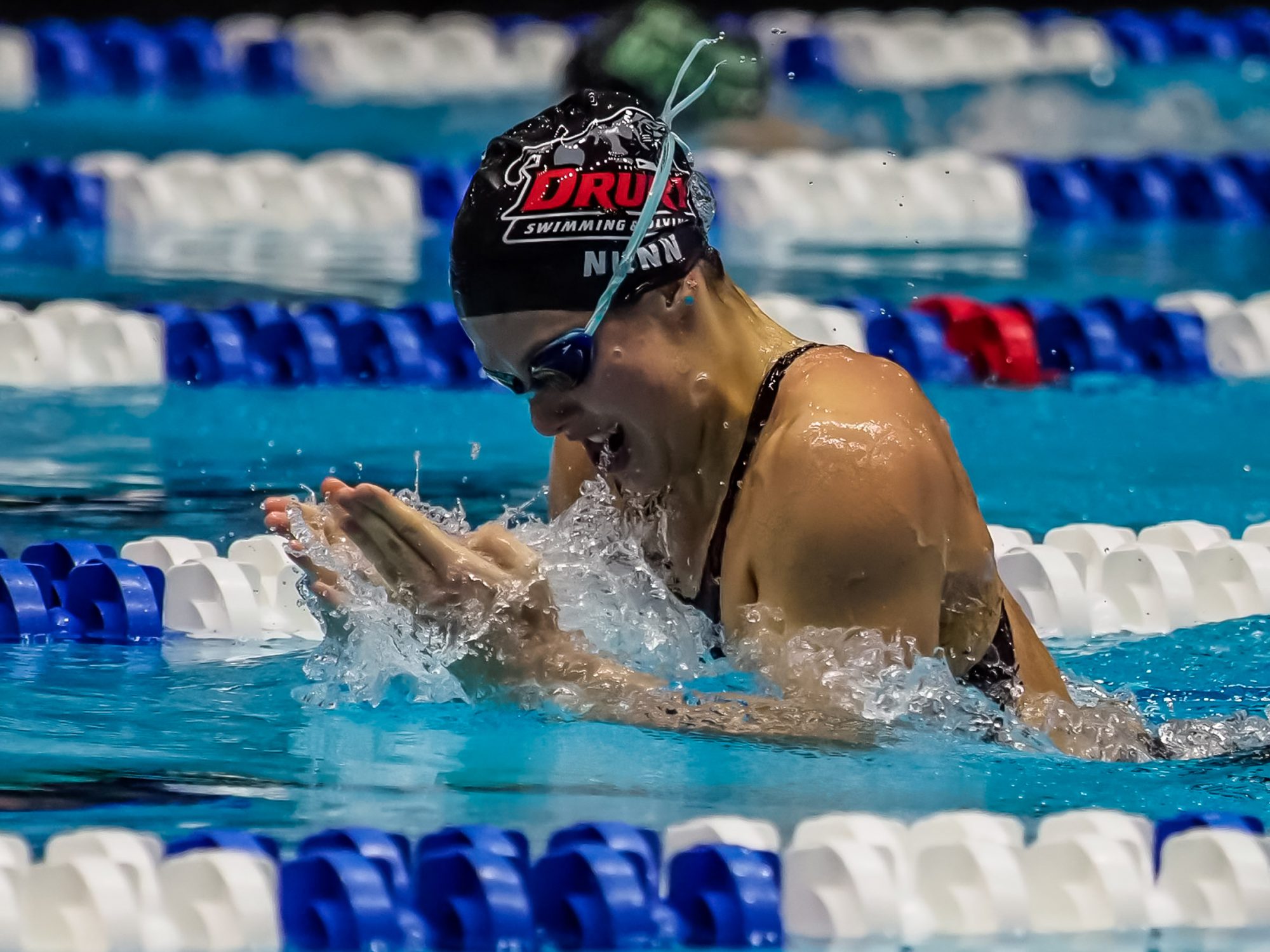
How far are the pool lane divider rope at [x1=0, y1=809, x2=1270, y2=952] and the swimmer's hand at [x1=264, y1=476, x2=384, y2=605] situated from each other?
309 mm

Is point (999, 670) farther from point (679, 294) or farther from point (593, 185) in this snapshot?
point (593, 185)

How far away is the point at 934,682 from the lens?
2.48 metres

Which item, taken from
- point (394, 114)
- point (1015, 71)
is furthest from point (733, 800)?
point (1015, 71)

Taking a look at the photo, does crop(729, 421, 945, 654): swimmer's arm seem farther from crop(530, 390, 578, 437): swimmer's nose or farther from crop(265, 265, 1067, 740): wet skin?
crop(530, 390, 578, 437): swimmer's nose

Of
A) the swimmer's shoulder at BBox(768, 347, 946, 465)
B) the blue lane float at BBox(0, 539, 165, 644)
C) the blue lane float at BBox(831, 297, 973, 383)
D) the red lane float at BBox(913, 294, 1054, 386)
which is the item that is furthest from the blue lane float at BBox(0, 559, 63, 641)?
the red lane float at BBox(913, 294, 1054, 386)

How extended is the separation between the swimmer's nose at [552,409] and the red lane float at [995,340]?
3.06 meters

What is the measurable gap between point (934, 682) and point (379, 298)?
3.67 metres

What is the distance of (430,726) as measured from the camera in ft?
9.34

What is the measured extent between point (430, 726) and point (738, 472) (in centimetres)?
63

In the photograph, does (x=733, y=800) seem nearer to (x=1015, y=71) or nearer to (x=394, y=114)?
(x=394, y=114)

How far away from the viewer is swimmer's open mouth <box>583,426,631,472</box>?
250cm

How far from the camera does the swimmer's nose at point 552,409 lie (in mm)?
2420

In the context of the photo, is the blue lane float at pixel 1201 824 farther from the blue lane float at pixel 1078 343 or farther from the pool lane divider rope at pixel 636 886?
the blue lane float at pixel 1078 343

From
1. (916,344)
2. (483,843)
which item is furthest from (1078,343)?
(483,843)
